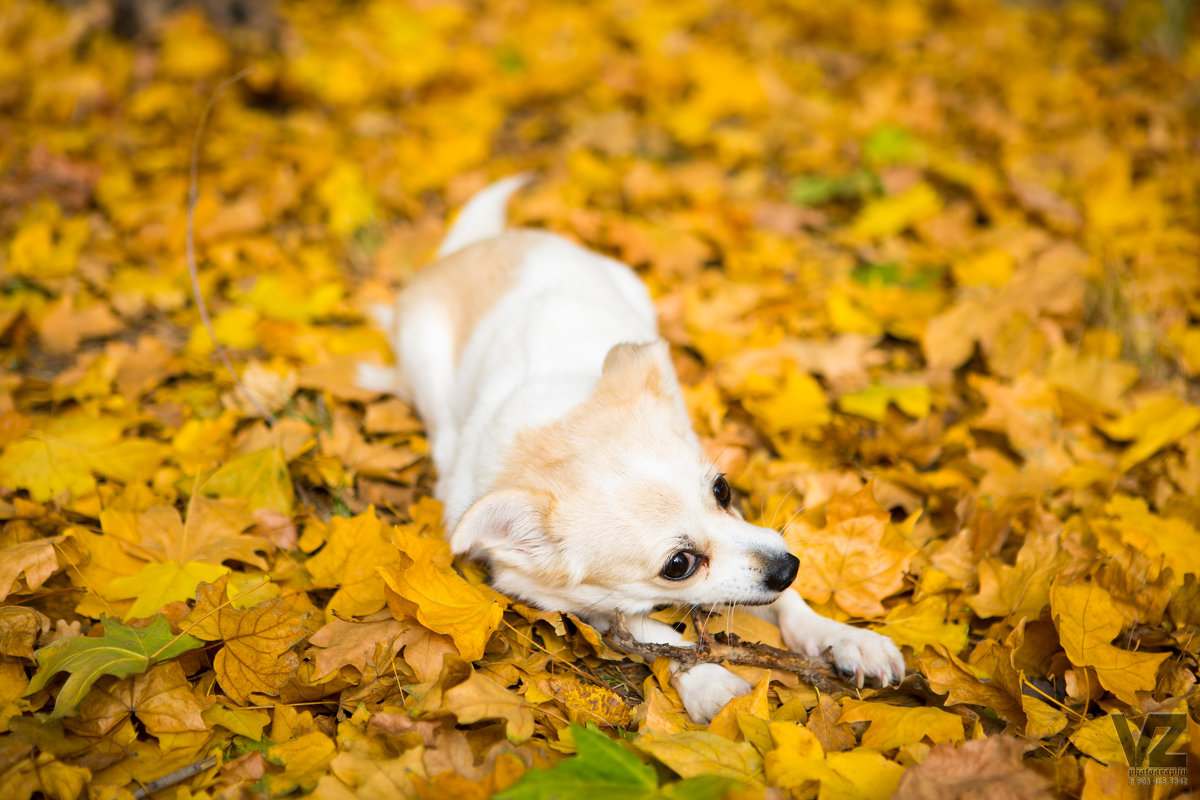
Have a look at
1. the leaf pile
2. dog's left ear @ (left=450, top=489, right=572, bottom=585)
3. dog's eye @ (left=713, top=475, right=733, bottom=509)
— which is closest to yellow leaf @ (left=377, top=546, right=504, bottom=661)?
the leaf pile

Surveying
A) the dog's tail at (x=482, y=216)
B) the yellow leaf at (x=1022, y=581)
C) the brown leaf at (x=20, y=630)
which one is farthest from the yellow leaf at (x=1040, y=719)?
the dog's tail at (x=482, y=216)

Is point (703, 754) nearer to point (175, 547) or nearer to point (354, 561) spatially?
point (354, 561)

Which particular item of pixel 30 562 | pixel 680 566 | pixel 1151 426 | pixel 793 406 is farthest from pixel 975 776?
pixel 30 562

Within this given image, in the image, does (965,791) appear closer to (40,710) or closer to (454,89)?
(40,710)

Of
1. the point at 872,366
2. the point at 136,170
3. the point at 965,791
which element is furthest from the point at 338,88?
the point at 965,791

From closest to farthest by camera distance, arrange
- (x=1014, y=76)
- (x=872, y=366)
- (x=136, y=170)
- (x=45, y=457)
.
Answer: (x=45, y=457) < (x=872, y=366) < (x=136, y=170) < (x=1014, y=76)

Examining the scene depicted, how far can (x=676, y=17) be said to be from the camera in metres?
Answer: 6.09

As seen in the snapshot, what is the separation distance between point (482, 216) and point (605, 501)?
6.75 feet

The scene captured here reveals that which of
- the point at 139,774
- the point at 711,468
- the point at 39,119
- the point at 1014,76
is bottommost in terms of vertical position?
the point at 139,774

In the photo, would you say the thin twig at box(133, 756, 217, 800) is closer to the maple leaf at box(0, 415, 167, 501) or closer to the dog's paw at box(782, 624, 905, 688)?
the maple leaf at box(0, 415, 167, 501)

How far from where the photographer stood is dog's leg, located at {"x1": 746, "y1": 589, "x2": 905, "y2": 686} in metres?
1.87

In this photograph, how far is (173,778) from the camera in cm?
159

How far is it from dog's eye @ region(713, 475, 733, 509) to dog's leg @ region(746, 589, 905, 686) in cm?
31

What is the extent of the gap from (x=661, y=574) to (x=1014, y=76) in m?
5.06
